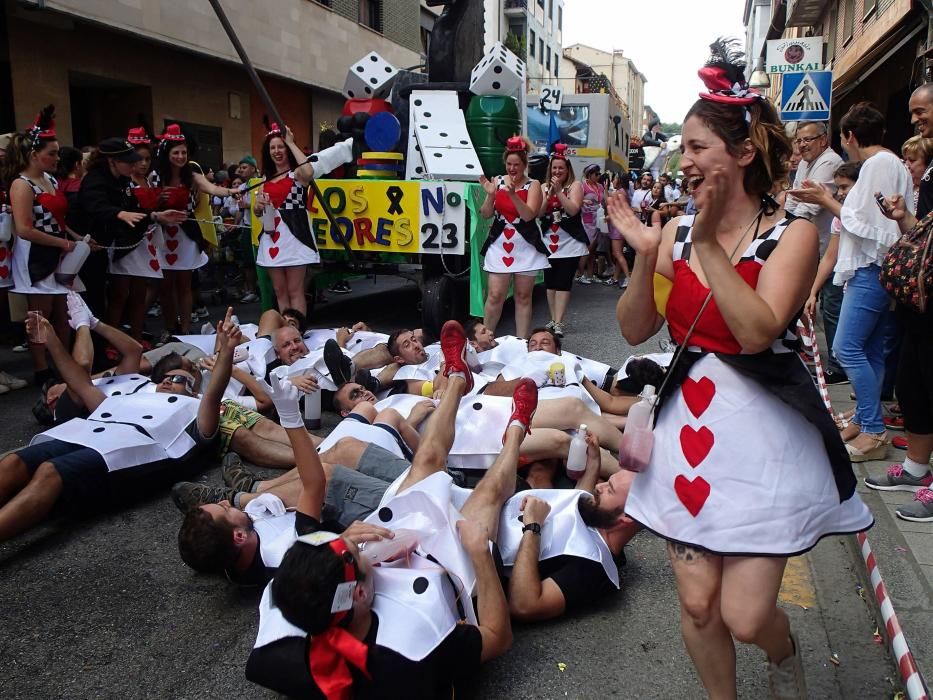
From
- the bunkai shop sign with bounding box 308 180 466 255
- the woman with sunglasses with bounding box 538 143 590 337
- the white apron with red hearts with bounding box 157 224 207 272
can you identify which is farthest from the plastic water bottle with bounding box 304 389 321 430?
the white apron with red hearts with bounding box 157 224 207 272

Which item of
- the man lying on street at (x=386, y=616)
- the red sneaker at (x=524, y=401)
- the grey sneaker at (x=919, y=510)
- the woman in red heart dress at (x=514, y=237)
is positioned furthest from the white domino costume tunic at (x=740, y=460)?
the woman in red heart dress at (x=514, y=237)

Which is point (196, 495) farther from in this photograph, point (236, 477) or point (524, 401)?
point (524, 401)

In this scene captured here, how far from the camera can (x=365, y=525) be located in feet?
8.40

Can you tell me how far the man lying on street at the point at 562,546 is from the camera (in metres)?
2.86

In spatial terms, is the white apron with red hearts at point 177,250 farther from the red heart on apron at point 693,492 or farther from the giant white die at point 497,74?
the red heart on apron at point 693,492

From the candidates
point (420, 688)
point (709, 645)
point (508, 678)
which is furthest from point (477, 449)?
point (709, 645)

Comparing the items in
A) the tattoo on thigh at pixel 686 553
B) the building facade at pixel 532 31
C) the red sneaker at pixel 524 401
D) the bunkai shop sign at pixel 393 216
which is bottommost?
the tattoo on thigh at pixel 686 553

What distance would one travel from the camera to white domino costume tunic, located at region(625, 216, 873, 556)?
1844 millimetres

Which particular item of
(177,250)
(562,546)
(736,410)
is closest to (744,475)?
(736,410)

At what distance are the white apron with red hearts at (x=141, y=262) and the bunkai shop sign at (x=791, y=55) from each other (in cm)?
1026

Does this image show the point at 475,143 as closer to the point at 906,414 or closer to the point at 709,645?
the point at 906,414

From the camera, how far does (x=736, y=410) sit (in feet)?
6.17

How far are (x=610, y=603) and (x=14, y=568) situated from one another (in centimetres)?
245

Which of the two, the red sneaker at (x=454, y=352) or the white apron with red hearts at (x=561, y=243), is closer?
the red sneaker at (x=454, y=352)
